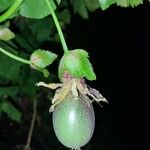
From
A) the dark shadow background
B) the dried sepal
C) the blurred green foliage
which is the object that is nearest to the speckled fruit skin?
the dried sepal

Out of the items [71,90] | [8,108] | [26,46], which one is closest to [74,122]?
[71,90]

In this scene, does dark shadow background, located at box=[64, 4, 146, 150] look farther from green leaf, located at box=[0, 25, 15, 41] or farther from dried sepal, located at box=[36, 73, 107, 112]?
dried sepal, located at box=[36, 73, 107, 112]

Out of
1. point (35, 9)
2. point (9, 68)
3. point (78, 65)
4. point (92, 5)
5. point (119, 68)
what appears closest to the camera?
point (78, 65)

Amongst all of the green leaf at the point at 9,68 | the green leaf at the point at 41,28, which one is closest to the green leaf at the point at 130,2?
the green leaf at the point at 9,68

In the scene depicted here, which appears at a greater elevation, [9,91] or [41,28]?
[41,28]

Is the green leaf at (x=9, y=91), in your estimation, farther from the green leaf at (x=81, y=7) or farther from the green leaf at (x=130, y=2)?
the green leaf at (x=130, y=2)

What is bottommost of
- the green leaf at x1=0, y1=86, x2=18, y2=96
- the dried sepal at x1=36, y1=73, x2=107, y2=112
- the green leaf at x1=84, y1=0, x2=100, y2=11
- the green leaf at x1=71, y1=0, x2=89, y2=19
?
the green leaf at x1=0, y1=86, x2=18, y2=96

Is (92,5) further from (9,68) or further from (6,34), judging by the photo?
(6,34)
